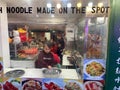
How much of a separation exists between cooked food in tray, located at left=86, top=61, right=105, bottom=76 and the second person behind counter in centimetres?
37

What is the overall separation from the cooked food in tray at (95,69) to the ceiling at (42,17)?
0.51m

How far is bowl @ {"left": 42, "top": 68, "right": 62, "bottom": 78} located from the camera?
193 centimetres

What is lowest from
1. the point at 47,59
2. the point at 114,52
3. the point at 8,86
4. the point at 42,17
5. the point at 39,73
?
the point at 8,86

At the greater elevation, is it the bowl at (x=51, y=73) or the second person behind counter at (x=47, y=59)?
the second person behind counter at (x=47, y=59)

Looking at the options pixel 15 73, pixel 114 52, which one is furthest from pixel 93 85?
pixel 15 73

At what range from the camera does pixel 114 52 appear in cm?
172

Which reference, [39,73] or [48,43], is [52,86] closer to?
[39,73]

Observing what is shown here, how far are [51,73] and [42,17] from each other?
0.66 metres

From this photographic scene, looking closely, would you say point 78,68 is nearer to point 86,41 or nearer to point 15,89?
point 86,41

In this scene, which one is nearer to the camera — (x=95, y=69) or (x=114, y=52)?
(x=114, y=52)

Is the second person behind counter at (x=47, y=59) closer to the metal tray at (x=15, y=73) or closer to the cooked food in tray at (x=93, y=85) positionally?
the metal tray at (x=15, y=73)

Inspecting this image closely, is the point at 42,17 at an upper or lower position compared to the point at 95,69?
upper

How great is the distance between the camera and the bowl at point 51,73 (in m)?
1.93

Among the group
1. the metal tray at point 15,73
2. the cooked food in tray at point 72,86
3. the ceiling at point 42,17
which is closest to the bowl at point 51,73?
the cooked food in tray at point 72,86
